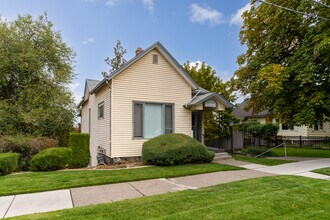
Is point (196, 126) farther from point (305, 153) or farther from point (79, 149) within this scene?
point (305, 153)

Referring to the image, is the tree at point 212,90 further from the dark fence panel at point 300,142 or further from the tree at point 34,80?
the tree at point 34,80

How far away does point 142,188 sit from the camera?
6648mm

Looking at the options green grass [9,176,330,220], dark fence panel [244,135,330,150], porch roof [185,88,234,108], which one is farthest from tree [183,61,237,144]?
green grass [9,176,330,220]

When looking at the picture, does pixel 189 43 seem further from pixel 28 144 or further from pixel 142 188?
pixel 142 188

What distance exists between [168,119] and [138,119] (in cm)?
165

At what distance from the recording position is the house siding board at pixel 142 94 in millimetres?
11039

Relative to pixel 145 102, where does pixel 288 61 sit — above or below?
above

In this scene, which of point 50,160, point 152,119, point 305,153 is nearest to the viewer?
point 50,160

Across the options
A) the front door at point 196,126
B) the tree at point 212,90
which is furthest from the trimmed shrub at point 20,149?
the tree at point 212,90

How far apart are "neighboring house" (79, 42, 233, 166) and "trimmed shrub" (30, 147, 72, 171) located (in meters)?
2.00

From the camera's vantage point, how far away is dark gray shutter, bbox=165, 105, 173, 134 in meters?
12.2

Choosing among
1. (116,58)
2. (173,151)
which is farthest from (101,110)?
(116,58)

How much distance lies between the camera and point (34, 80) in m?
20.5

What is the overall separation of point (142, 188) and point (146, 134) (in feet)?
16.6
